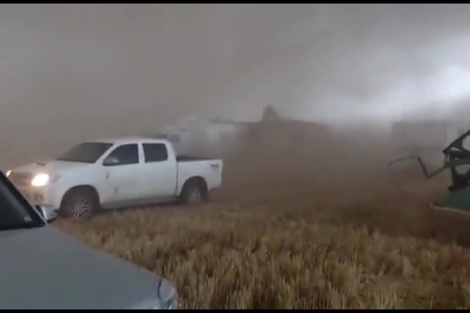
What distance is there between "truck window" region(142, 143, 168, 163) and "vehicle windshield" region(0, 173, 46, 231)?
2.26ft

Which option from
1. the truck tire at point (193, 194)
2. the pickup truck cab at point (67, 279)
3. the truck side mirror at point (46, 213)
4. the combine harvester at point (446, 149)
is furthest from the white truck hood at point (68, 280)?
the combine harvester at point (446, 149)

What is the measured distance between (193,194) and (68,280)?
129cm

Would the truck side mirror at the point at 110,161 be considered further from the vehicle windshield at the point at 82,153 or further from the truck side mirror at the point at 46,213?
the truck side mirror at the point at 46,213

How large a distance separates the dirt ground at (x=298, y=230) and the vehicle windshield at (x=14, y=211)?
17.3 inches

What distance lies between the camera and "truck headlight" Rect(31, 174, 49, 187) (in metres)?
2.80

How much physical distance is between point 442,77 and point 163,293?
6.16 feet

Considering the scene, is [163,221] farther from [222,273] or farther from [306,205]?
[306,205]

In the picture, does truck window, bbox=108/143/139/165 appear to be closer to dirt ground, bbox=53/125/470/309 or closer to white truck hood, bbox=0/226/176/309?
dirt ground, bbox=53/125/470/309

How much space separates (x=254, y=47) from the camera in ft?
9.46

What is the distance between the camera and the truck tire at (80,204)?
2.85 meters

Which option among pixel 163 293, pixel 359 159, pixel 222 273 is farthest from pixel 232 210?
pixel 163 293

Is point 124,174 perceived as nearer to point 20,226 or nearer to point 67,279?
point 20,226

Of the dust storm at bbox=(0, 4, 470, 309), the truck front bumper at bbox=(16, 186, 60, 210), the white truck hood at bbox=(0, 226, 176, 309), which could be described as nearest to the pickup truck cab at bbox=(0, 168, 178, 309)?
the white truck hood at bbox=(0, 226, 176, 309)

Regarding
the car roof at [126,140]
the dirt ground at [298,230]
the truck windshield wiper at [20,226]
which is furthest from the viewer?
the car roof at [126,140]
